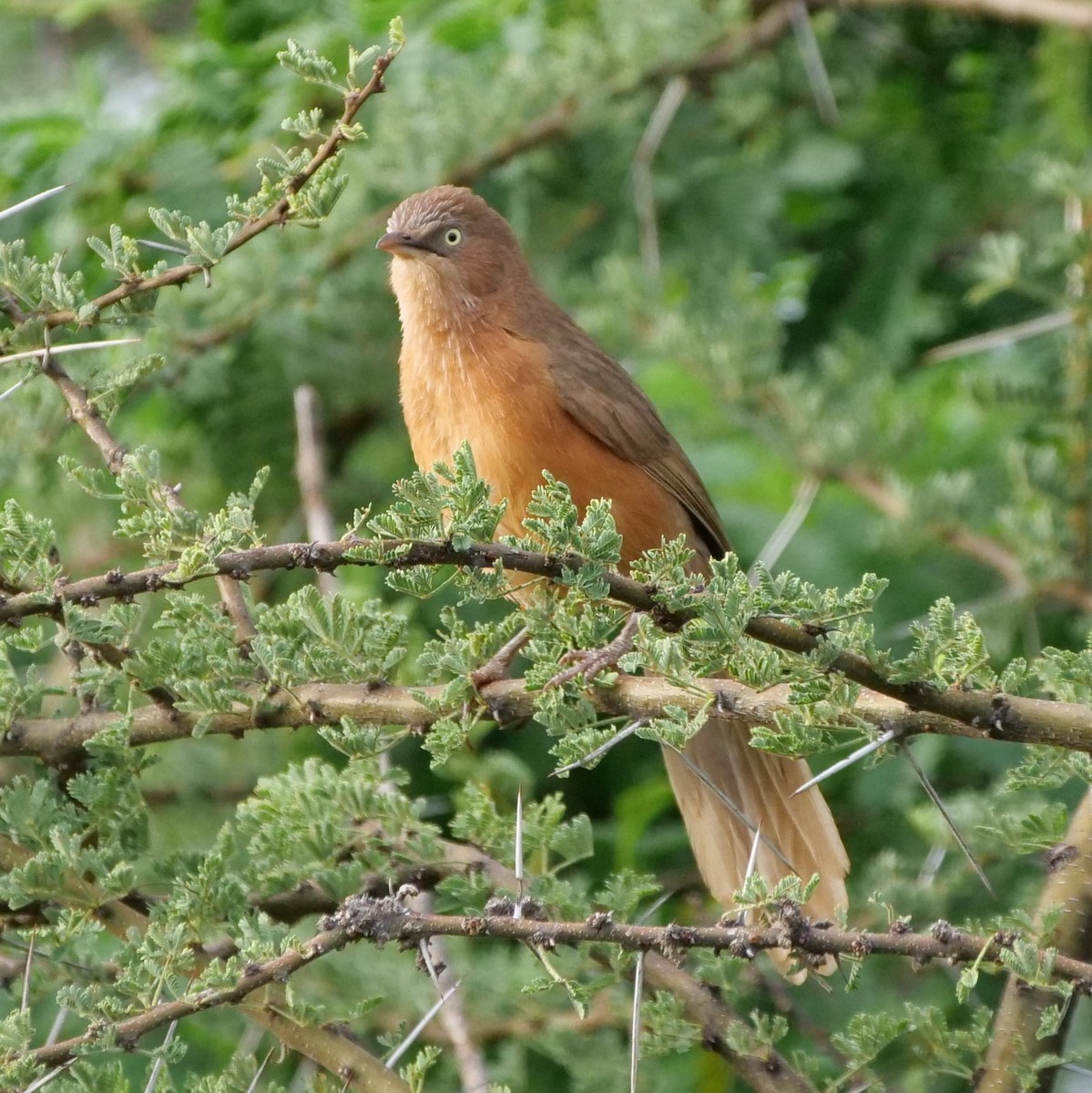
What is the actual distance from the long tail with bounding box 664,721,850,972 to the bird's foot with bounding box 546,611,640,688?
3.43ft

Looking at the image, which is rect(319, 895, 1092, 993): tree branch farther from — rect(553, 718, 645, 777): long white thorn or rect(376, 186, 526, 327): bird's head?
rect(376, 186, 526, 327): bird's head

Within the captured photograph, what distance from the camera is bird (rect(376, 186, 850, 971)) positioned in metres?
4.43

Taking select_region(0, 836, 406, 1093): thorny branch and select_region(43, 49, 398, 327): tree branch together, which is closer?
select_region(43, 49, 398, 327): tree branch

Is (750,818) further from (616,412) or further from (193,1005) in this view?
(193,1005)

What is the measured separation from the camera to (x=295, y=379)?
589 cm

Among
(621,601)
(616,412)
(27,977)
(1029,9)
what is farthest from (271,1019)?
(1029,9)

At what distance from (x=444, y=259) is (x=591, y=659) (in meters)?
2.57

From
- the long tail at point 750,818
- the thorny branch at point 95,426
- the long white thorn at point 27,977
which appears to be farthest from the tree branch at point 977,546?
the long white thorn at point 27,977

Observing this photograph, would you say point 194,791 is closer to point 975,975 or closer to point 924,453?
point 924,453

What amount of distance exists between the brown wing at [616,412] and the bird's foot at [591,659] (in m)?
1.87

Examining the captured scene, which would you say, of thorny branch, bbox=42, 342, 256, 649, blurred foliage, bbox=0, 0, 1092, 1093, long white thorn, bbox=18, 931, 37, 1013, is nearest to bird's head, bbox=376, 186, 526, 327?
blurred foliage, bbox=0, 0, 1092, 1093

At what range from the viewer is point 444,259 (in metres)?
5.21

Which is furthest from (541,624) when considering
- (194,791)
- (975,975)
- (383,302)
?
(383,302)

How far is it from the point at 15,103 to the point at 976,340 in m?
3.68
